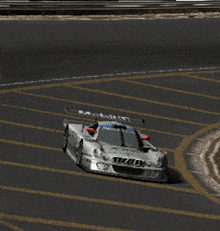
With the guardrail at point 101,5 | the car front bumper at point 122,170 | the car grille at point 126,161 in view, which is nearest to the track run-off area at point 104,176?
the car front bumper at point 122,170

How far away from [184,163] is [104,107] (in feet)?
13.9

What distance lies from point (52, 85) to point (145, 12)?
1458cm

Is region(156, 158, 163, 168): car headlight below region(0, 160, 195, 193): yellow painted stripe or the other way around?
the other way around

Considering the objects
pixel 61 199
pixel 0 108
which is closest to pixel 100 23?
pixel 0 108

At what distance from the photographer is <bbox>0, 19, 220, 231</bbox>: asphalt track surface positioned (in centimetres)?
991

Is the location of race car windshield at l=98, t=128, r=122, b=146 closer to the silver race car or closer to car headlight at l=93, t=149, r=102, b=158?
the silver race car

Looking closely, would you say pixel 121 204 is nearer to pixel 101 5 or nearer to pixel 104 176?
pixel 104 176

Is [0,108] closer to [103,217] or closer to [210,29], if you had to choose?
[103,217]

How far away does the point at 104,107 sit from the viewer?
1669cm

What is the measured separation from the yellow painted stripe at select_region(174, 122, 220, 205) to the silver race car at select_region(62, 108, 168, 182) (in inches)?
26.0

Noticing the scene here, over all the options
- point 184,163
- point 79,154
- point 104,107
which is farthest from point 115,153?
point 104,107

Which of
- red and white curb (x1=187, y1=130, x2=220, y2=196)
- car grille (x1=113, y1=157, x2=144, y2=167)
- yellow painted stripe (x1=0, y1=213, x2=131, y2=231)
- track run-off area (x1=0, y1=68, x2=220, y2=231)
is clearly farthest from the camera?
red and white curb (x1=187, y1=130, x2=220, y2=196)

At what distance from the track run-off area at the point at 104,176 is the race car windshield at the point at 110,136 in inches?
37.0

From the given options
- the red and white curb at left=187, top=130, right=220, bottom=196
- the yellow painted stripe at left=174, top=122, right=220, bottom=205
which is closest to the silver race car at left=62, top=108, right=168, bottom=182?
the yellow painted stripe at left=174, top=122, right=220, bottom=205
